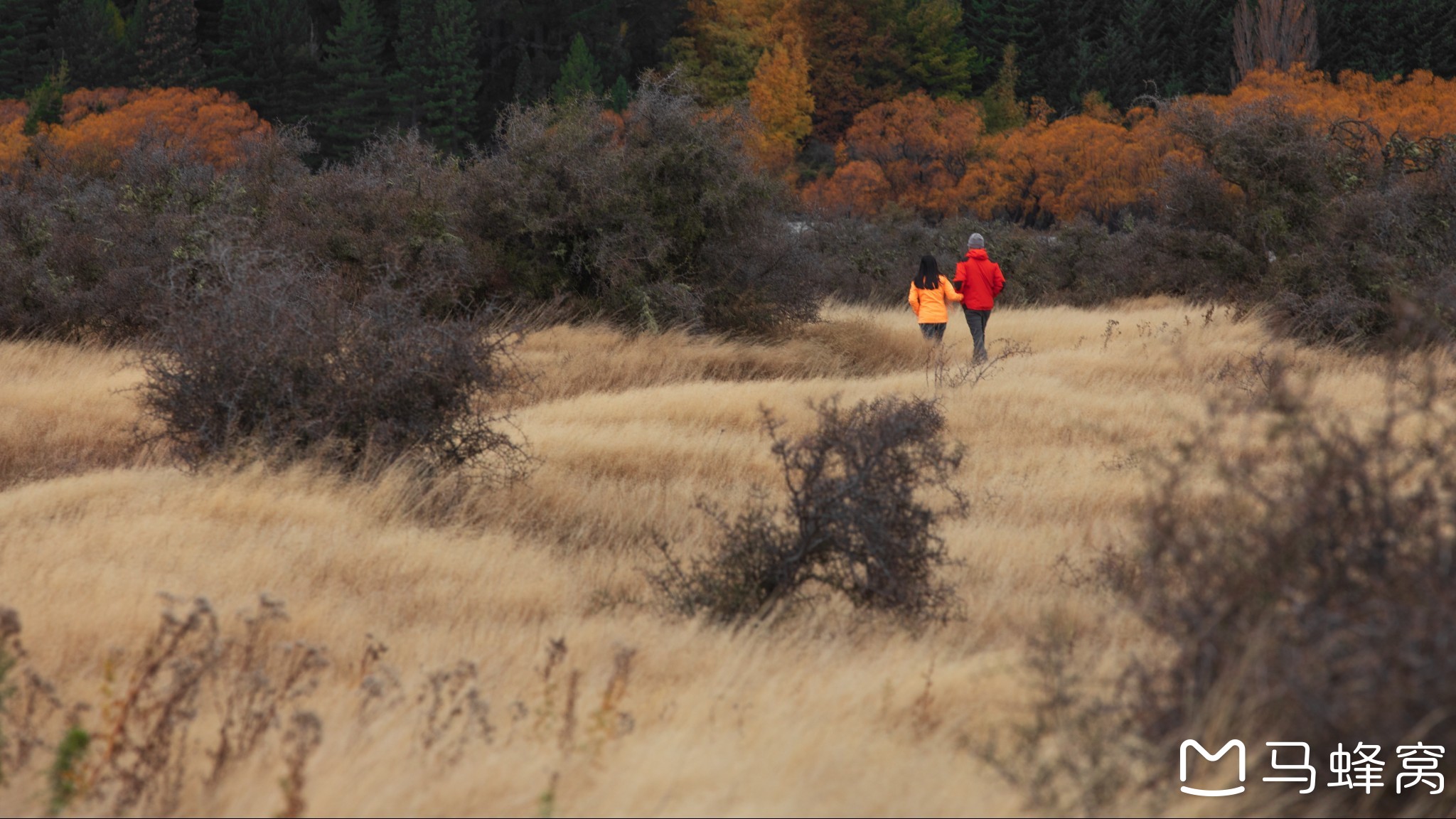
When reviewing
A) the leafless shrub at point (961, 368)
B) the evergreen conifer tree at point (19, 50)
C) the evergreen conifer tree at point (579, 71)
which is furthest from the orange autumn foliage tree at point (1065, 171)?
the evergreen conifer tree at point (19, 50)

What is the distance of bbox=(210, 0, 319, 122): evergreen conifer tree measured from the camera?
172ft

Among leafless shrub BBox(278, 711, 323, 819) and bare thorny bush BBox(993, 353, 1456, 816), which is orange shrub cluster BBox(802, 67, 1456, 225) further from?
leafless shrub BBox(278, 711, 323, 819)

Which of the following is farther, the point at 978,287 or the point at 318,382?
the point at 978,287

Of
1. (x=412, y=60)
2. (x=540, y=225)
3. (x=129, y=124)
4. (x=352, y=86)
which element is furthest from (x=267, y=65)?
(x=540, y=225)

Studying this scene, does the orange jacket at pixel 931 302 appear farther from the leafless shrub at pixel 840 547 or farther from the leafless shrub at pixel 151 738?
the leafless shrub at pixel 151 738

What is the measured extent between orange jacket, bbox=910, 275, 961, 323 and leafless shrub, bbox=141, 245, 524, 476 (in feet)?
24.2

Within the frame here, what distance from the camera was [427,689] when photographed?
15.2 ft

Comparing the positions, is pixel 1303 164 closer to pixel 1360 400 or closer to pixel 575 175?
pixel 1360 400

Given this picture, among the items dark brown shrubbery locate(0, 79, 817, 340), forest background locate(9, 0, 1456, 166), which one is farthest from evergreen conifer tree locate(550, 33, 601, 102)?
dark brown shrubbery locate(0, 79, 817, 340)

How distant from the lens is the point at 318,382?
27.1 ft

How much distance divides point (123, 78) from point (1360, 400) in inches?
1986

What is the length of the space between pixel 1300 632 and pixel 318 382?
6463 millimetres

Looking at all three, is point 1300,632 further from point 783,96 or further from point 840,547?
point 783,96

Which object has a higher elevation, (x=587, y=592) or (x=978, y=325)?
(x=587, y=592)
